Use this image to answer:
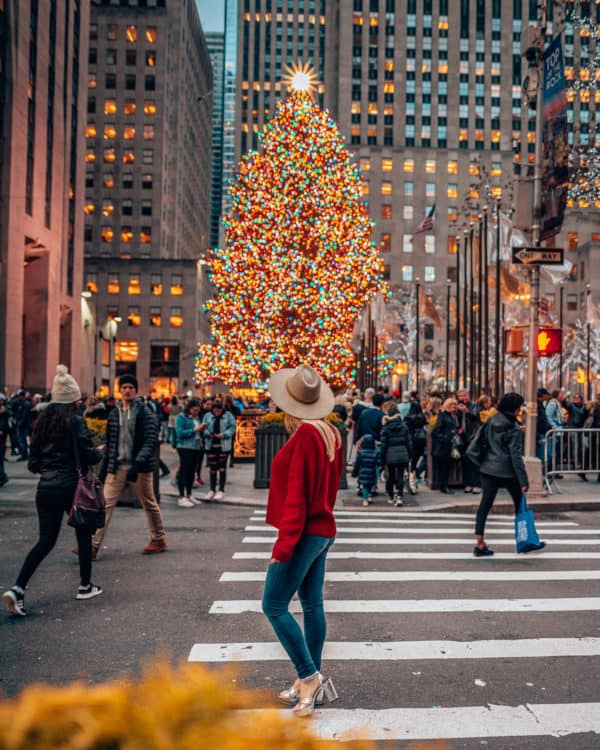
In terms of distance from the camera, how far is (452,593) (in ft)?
23.4

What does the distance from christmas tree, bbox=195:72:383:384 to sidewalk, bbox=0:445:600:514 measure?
13.0m

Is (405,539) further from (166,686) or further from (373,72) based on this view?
(373,72)

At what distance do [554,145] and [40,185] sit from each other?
3743cm

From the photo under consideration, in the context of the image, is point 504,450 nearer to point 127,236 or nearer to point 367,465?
point 367,465

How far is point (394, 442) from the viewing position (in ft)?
43.1

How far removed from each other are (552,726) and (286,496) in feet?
6.73

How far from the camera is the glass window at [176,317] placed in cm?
8656

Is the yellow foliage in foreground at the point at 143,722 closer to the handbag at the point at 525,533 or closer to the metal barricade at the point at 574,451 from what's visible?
the handbag at the point at 525,533

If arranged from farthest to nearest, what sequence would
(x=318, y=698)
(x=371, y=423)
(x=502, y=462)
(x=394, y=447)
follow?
(x=371, y=423) < (x=394, y=447) < (x=502, y=462) < (x=318, y=698)

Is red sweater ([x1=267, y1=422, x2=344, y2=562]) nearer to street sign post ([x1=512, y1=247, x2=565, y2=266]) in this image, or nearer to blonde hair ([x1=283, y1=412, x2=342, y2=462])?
blonde hair ([x1=283, y1=412, x2=342, y2=462])

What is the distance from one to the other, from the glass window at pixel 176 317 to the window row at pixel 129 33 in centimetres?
3424

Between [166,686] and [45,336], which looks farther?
[45,336]

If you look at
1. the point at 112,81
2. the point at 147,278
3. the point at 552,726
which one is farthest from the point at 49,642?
the point at 112,81

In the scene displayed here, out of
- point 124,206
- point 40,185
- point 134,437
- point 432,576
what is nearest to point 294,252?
point 134,437
